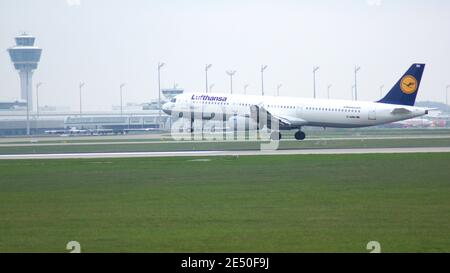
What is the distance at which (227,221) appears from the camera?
29141 mm

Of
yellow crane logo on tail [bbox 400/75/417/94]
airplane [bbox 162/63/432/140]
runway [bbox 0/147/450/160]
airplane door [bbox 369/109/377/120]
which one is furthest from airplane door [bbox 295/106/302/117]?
runway [bbox 0/147/450/160]

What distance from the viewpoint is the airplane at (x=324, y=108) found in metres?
79.8

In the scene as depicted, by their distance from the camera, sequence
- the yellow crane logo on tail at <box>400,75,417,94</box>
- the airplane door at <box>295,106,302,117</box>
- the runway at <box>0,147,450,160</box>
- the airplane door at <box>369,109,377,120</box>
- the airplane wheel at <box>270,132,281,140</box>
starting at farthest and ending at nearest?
the airplane door at <box>295,106,302,117</box>
the airplane door at <box>369,109,377,120</box>
the airplane wheel at <box>270,132,281,140</box>
the yellow crane logo on tail at <box>400,75,417,94</box>
the runway at <box>0,147,450,160</box>

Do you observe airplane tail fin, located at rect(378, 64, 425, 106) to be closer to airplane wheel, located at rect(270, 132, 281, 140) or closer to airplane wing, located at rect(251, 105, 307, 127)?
airplane wing, located at rect(251, 105, 307, 127)

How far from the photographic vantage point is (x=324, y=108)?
81688 millimetres

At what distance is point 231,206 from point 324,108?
49898 millimetres

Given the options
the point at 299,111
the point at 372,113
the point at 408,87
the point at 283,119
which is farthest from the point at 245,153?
the point at 408,87

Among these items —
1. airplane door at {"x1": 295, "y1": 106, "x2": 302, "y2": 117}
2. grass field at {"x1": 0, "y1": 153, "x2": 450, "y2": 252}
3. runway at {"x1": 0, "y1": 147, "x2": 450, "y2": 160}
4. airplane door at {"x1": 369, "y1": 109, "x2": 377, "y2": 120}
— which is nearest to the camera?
grass field at {"x1": 0, "y1": 153, "x2": 450, "y2": 252}

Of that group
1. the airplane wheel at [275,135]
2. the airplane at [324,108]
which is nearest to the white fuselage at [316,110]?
the airplane at [324,108]

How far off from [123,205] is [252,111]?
50.0 metres

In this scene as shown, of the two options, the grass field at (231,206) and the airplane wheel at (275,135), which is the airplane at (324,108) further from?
the grass field at (231,206)

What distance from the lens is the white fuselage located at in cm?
8006
